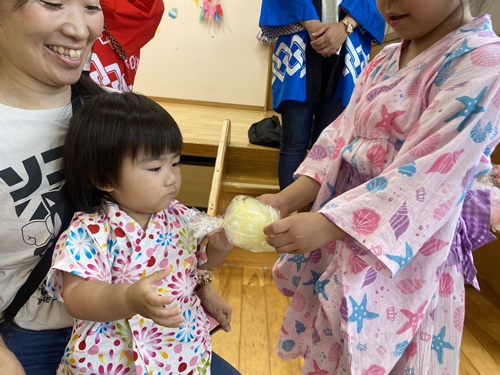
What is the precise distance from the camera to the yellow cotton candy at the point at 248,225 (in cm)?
96

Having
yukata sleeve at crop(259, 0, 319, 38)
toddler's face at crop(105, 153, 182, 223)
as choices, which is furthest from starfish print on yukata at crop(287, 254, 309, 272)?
yukata sleeve at crop(259, 0, 319, 38)

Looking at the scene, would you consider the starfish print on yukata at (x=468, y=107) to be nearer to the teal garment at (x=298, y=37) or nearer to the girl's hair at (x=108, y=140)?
the girl's hair at (x=108, y=140)

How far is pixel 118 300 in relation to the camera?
782 mm

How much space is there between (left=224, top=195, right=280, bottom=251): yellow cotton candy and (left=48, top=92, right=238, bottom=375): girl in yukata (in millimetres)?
119

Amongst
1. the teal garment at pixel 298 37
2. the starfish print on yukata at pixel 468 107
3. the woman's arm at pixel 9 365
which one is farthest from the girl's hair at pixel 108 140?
the teal garment at pixel 298 37

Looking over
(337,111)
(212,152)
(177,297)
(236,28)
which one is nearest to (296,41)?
(337,111)

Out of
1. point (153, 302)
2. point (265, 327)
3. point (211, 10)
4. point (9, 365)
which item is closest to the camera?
point (153, 302)

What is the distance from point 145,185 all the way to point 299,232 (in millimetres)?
318

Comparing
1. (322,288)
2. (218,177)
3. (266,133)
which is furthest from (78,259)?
(266,133)

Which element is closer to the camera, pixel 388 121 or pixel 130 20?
pixel 388 121

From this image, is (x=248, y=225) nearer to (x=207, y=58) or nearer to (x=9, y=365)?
(x=9, y=365)

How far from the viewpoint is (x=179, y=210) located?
3.49 feet

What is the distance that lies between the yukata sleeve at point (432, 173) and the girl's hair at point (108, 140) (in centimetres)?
37

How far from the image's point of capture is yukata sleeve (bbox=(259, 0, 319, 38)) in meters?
2.04
